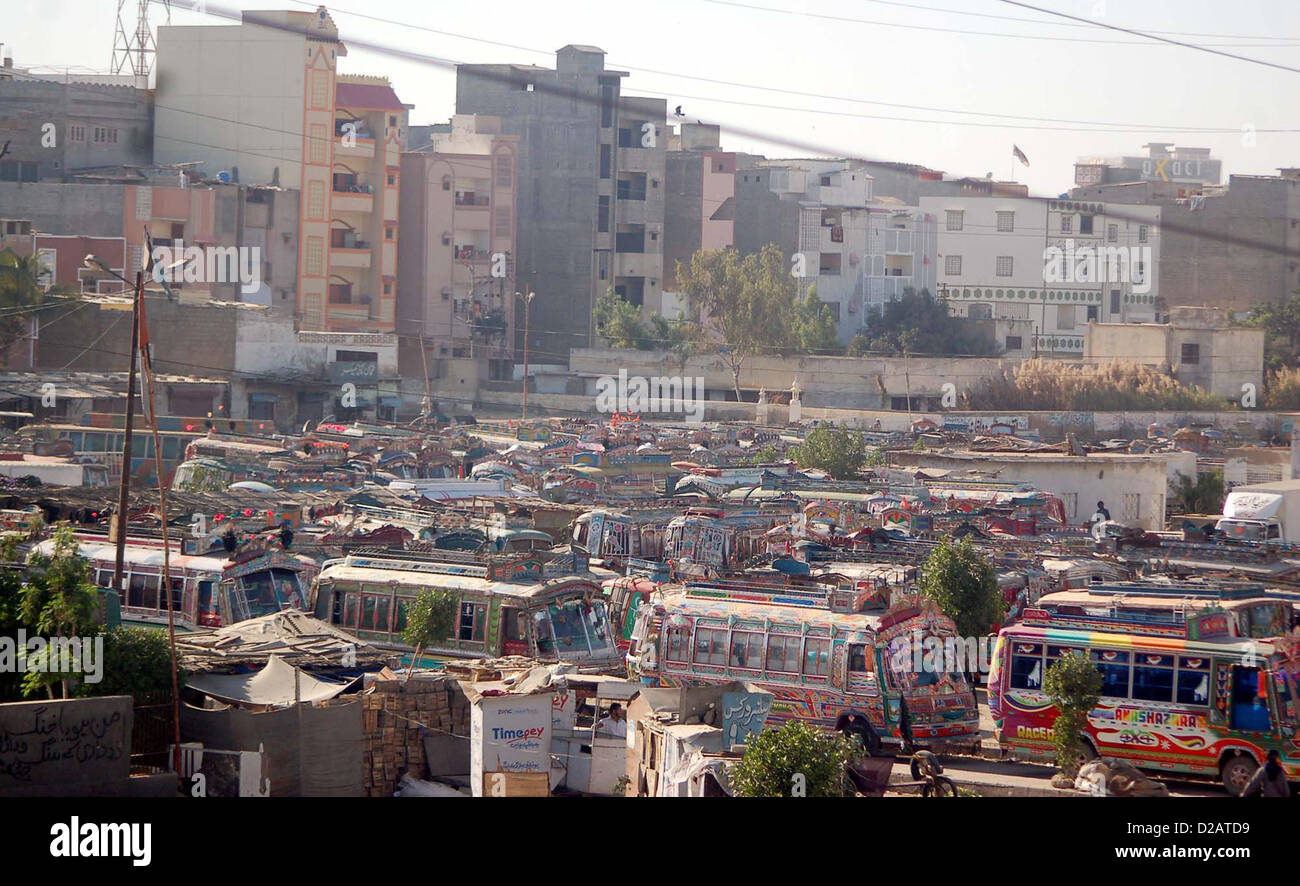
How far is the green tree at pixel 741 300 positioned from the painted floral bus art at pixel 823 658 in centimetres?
3787

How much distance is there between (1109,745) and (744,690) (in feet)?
10.3

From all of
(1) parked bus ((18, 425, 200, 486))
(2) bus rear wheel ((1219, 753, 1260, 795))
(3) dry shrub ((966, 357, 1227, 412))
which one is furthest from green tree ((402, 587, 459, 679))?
(3) dry shrub ((966, 357, 1227, 412))

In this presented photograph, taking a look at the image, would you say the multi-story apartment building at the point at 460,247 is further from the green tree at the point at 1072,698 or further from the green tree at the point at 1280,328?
the green tree at the point at 1072,698

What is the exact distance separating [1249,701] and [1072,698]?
1.39m

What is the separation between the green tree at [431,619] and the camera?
1587 cm

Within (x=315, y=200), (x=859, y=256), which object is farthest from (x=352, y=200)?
(x=859, y=256)

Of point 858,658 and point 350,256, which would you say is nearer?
point 858,658

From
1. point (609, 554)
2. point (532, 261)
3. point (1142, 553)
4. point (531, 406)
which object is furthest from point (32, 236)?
point (1142, 553)

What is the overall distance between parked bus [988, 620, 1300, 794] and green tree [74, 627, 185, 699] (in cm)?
720

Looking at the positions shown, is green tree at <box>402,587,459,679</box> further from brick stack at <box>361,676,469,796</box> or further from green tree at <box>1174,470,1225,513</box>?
green tree at <box>1174,470,1225,513</box>

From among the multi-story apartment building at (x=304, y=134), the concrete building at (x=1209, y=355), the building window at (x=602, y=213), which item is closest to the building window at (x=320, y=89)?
the multi-story apartment building at (x=304, y=134)

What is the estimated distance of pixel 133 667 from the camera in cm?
1229

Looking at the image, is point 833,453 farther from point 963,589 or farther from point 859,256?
point 859,256
